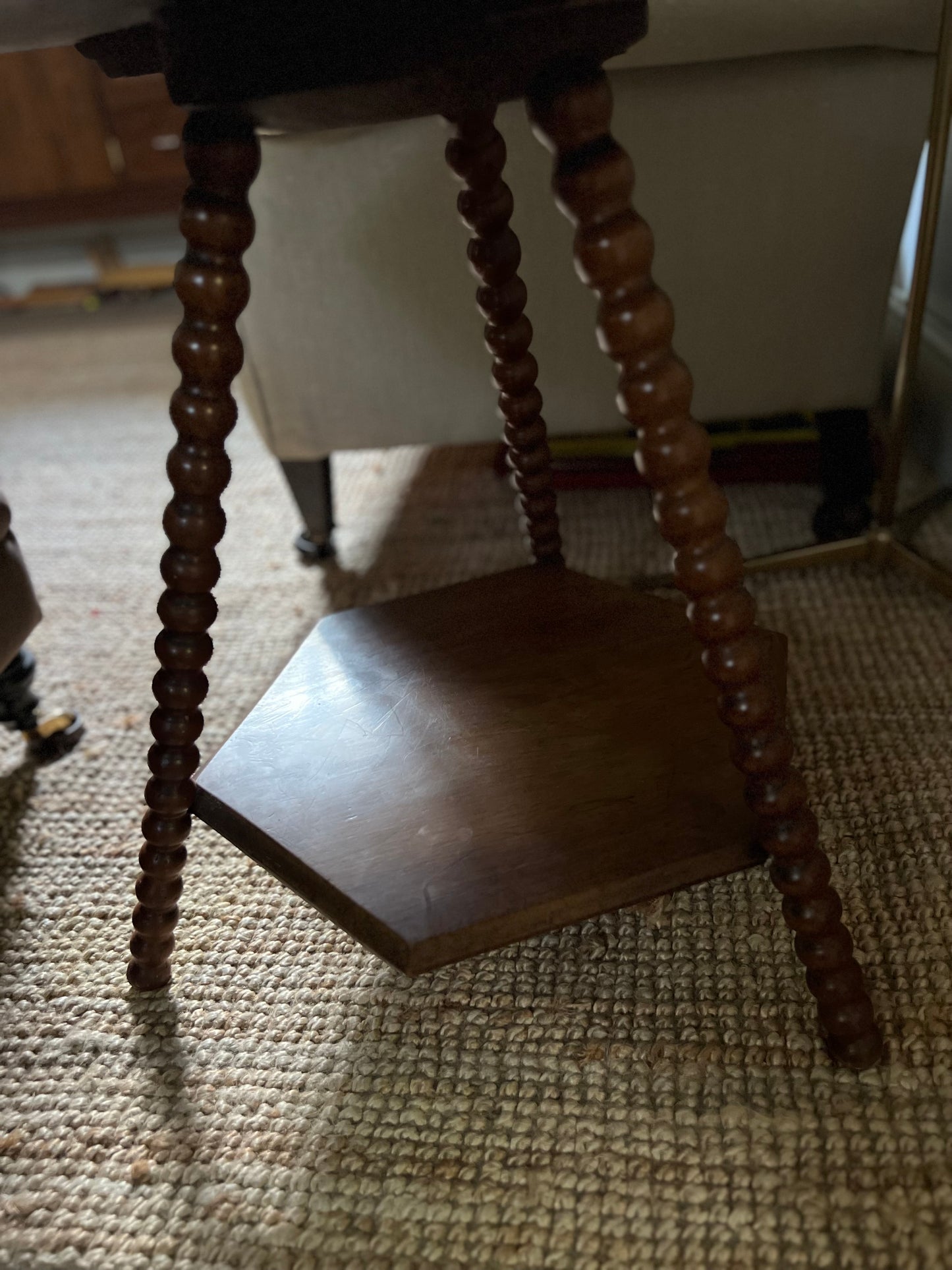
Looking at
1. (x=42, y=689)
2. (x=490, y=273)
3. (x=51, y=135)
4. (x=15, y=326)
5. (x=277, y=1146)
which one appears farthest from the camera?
(x=15, y=326)

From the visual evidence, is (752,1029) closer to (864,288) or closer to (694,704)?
(694,704)

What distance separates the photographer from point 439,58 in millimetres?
390

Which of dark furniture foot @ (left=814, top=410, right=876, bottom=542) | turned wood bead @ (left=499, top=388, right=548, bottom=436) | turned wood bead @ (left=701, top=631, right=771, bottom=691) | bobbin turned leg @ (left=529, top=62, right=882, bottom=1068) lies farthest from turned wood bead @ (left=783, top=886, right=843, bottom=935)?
dark furniture foot @ (left=814, top=410, right=876, bottom=542)

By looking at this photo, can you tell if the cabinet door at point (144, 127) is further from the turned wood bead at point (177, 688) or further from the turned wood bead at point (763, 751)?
the turned wood bead at point (763, 751)

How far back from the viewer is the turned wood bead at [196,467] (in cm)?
47

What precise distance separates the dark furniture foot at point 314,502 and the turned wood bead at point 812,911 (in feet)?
2.22

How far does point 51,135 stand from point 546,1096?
82.5 inches

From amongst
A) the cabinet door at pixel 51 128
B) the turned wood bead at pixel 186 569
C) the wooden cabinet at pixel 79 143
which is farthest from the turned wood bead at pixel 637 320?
the cabinet door at pixel 51 128

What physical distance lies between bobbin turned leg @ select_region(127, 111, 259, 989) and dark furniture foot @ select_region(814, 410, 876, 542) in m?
0.64

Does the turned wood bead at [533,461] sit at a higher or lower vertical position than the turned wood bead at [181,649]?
lower

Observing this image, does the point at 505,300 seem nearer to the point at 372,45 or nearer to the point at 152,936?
the point at 372,45

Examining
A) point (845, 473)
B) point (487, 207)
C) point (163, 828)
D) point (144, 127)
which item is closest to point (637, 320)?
point (487, 207)

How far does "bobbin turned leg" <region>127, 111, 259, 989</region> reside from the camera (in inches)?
17.3

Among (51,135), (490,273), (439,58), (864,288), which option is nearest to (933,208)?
(864,288)
